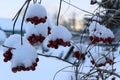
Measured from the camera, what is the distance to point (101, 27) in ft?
7.72

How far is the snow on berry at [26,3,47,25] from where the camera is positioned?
1.75 m

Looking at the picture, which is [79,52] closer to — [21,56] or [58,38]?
[58,38]

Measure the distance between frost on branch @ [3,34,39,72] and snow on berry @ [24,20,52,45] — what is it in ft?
0.22

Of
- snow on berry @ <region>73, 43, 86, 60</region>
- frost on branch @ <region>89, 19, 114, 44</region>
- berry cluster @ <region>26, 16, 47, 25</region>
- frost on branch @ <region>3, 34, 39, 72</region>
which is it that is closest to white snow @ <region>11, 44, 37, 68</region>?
frost on branch @ <region>3, 34, 39, 72</region>

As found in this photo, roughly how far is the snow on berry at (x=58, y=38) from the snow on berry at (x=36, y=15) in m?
0.12

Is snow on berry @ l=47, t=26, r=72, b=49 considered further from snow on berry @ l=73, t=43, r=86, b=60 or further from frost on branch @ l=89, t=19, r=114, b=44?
snow on berry @ l=73, t=43, r=86, b=60

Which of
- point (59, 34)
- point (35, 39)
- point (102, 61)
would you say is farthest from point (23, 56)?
point (102, 61)

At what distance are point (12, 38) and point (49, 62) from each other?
15.5ft

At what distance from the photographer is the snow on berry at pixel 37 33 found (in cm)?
183

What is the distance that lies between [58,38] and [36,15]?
165 mm

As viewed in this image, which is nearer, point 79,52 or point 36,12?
point 36,12

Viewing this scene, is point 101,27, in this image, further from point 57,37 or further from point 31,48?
point 31,48

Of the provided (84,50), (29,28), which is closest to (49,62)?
(84,50)

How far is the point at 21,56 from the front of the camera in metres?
1.71
